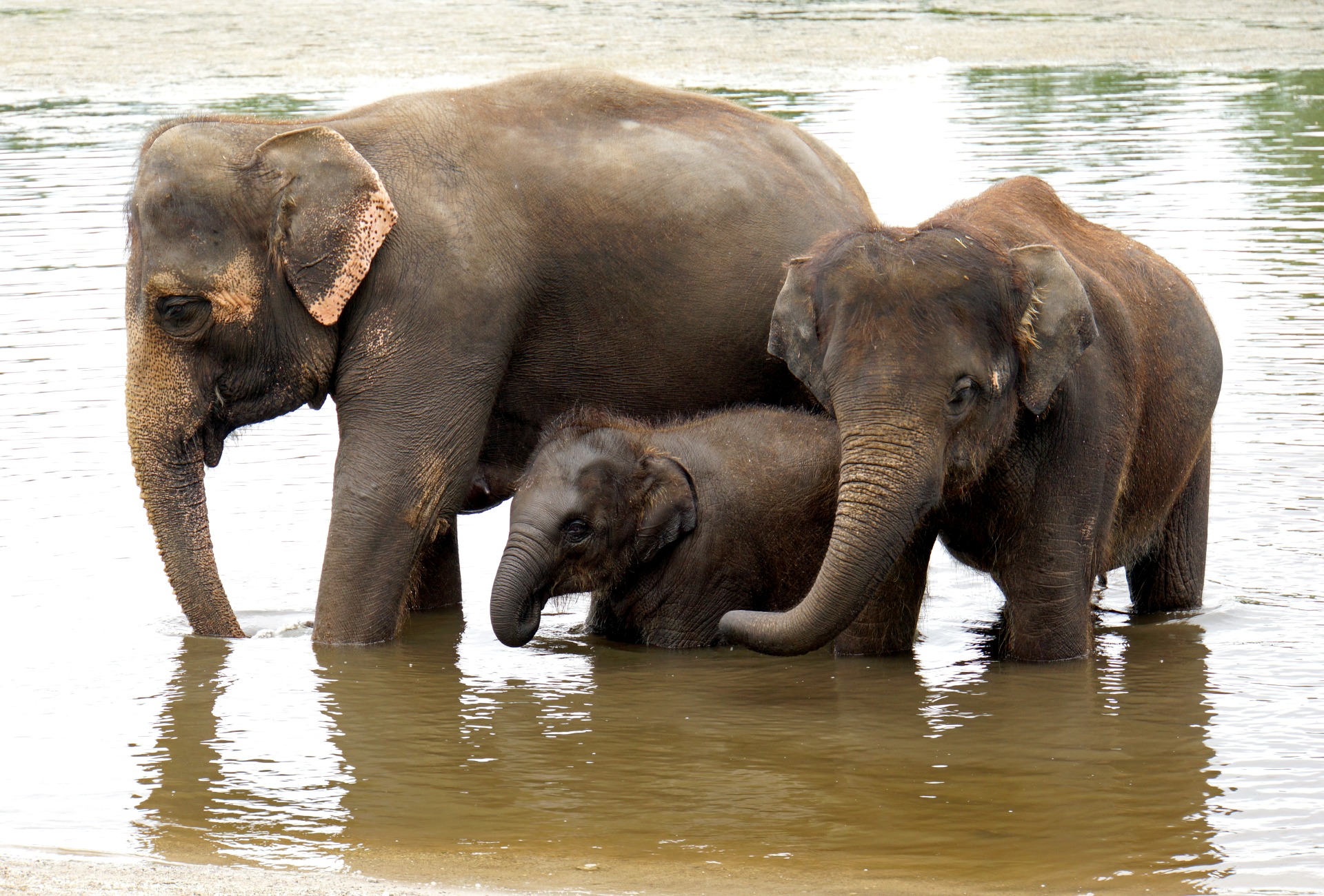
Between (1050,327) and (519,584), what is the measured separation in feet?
7.19

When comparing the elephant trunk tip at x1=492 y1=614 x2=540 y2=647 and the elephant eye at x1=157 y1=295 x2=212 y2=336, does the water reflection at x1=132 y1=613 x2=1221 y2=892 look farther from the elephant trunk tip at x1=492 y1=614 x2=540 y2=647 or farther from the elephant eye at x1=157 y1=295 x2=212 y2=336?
the elephant eye at x1=157 y1=295 x2=212 y2=336

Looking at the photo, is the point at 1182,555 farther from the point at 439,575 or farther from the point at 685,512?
the point at 439,575

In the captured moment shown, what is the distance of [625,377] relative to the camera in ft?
24.4

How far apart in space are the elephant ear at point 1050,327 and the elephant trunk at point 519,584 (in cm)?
198

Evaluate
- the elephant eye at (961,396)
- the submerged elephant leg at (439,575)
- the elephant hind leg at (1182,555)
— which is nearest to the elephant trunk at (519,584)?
the submerged elephant leg at (439,575)

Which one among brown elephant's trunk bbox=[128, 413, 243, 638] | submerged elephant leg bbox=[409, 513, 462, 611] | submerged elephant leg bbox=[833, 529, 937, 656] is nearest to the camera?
submerged elephant leg bbox=[833, 529, 937, 656]

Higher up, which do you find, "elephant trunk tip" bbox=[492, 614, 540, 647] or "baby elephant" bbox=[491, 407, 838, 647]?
"baby elephant" bbox=[491, 407, 838, 647]

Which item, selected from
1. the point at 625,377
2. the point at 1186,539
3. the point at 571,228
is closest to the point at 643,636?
the point at 625,377

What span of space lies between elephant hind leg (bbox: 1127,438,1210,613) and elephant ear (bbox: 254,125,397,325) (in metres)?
3.16

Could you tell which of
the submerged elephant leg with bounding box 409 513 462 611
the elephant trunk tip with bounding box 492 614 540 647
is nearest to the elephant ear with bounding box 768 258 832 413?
the elephant trunk tip with bounding box 492 614 540 647

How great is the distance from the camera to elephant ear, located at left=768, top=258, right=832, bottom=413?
19.5ft

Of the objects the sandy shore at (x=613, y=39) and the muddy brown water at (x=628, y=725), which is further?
the sandy shore at (x=613, y=39)

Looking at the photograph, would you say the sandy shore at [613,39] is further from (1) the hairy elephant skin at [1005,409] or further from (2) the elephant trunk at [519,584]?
(1) the hairy elephant skin at [1005,409]

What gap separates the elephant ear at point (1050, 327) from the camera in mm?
5906
